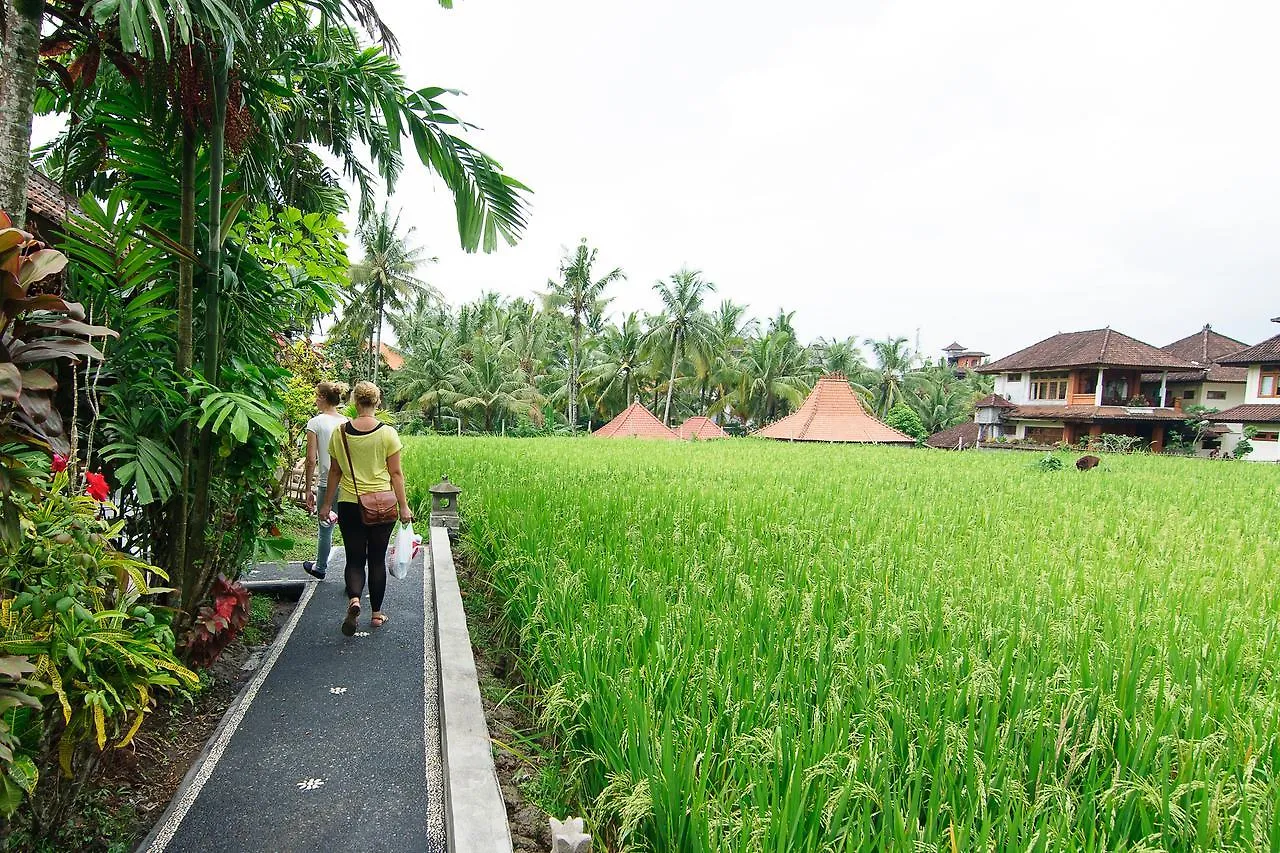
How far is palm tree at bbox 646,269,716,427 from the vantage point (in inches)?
1095

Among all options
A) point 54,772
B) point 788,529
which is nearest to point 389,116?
point 54,772

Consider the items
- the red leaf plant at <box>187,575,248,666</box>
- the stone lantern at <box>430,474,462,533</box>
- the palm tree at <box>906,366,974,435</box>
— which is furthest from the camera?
the palm tree at <box>906,366,974,435</box>

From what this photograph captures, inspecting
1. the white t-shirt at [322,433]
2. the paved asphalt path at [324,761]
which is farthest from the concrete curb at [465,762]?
the white t-shirt at [322,433]

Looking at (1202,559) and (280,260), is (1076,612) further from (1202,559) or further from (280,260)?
(280,260)

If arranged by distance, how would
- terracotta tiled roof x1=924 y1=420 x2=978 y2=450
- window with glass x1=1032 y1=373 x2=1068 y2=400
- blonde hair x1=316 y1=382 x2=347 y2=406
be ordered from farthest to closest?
terracotta tiled roof x1=924 y1=420 x2=978 y2=450
window with glass x1=1032 y1=373 x2=1068 y2=400
blonde hair x1=316 y1=382 x2=347 y2=406

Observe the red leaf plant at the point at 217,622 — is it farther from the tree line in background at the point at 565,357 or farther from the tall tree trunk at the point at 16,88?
the tree line in background at the point at 565,357

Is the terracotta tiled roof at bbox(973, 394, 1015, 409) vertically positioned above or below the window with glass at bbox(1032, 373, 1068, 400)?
below

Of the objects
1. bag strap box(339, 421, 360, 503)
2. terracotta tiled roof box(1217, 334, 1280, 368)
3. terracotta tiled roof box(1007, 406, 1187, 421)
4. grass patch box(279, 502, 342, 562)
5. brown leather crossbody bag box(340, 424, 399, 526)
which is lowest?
grass patch box(279, 502, 342, 562)

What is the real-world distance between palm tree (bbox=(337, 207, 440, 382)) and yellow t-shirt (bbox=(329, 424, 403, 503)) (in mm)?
23851

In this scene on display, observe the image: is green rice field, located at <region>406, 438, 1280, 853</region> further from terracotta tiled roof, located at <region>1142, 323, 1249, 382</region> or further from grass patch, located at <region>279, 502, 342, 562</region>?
terracotta tiled roof, located at <region>1142, 323, 1249, 382</region>

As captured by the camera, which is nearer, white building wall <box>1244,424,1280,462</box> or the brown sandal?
the brown sandal

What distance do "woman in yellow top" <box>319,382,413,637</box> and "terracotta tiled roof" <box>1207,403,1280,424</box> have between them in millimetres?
31201

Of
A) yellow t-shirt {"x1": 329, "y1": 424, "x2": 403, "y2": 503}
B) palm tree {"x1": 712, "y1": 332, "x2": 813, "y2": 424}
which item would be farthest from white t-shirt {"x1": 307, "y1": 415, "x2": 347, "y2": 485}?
palm tree {"x1": 712, "y1": 332, "x2": 813, "y2": 424}

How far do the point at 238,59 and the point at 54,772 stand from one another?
277 centimetres
